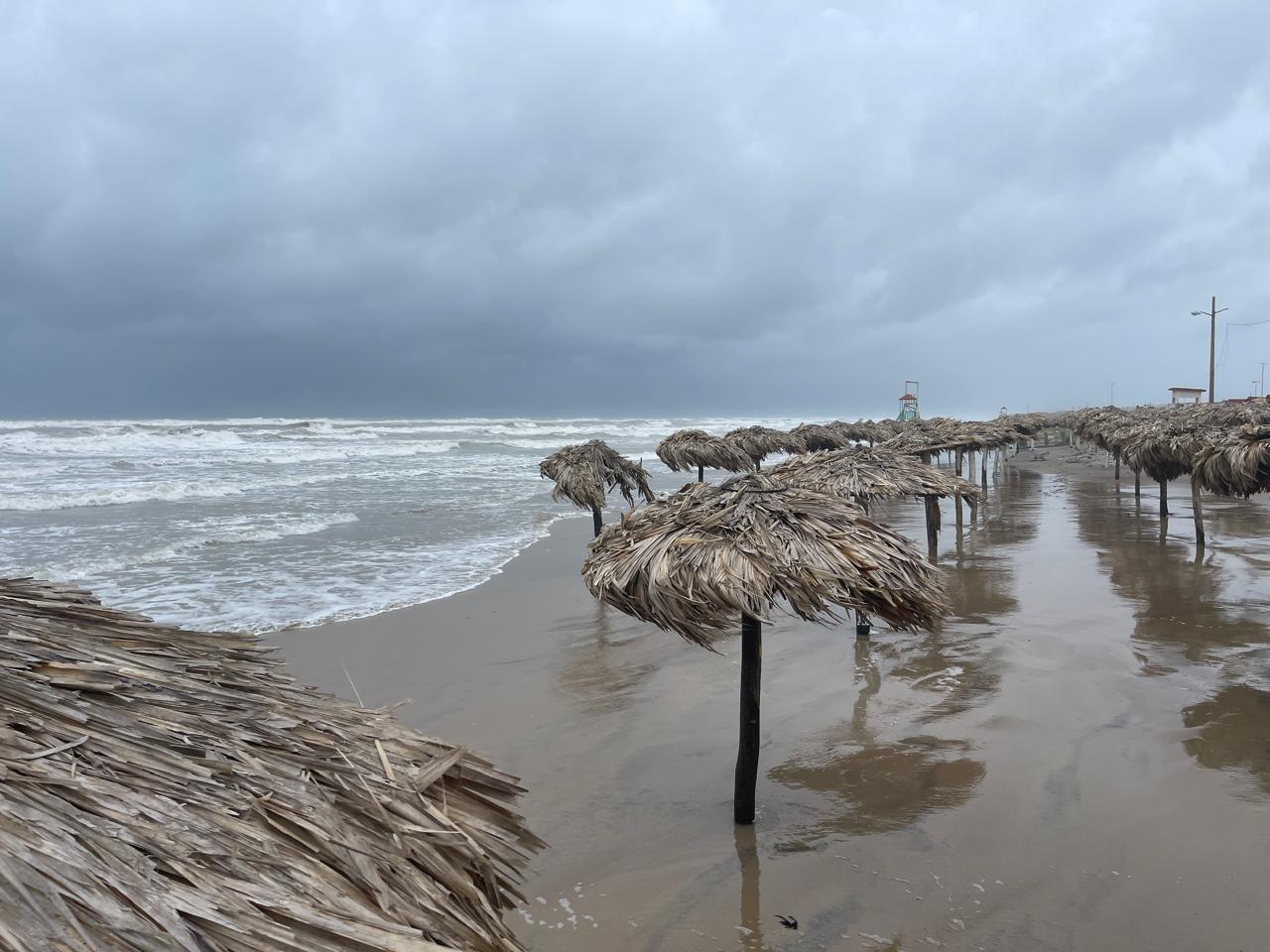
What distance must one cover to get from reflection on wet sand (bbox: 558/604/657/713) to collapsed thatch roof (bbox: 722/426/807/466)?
36.1 feet

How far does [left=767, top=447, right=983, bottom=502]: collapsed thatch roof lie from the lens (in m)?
8.13

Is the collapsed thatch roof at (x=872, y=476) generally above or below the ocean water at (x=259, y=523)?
above

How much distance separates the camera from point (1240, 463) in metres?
7.98

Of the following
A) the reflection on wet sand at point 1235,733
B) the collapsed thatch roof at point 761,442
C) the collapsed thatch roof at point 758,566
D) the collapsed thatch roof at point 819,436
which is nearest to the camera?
the collapsed thatch roof at point 758,566

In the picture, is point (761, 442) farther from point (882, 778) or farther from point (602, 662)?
point (882, 778)

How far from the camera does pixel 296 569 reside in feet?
41.2

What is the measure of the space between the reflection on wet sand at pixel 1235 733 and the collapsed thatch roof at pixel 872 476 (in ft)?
9.40

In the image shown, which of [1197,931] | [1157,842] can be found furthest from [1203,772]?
[1197,931]

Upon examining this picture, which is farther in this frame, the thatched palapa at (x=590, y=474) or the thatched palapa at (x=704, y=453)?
the thatched palapa at (x=704, y=453)

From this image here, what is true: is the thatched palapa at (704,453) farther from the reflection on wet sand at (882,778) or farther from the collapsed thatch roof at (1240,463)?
the reflection on wet sand at (882,778)

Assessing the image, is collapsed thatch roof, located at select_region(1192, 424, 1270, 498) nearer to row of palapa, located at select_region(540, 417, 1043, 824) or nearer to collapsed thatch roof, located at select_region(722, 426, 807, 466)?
row of palapa, located at select_region(540, 417, 1043, 824)

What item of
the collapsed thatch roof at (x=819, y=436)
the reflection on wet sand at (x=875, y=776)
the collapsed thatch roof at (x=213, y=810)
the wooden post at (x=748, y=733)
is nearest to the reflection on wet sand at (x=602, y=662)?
the reflection on wet sand at (x=875, y=776)

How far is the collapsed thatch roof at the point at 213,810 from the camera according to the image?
147 cm

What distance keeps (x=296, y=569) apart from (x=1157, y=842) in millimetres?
→ 11714
